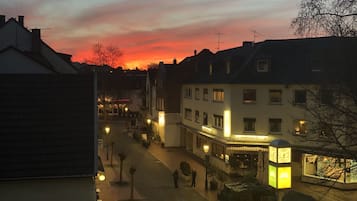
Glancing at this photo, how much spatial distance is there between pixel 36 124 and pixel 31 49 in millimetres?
13761

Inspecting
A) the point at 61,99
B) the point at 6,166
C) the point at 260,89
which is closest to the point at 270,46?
the point at 260,89

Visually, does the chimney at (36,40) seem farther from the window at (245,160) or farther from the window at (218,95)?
the window at (245,160)

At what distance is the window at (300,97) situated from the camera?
104 ft

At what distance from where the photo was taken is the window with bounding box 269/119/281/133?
109 feet

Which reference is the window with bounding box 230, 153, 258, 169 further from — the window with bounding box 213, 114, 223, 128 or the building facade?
the building facade

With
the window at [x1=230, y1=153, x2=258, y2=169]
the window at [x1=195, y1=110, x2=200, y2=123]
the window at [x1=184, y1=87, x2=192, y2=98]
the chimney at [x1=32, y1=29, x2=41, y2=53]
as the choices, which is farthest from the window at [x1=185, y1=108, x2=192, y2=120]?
the chimney at [x1=32, y1=29, x2=41, y2=53]

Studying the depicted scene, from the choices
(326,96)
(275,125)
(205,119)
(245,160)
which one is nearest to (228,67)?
(205,119)

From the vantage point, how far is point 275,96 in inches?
1315

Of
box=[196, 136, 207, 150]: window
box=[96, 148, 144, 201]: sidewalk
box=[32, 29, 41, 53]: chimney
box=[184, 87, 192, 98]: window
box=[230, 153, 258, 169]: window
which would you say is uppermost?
box=[32, 29, 41, 53]: chimney

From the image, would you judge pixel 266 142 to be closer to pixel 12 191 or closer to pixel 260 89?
pixel 260 89

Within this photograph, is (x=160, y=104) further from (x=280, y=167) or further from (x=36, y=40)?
(x=280, y=167)

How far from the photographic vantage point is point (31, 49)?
89.6 feet

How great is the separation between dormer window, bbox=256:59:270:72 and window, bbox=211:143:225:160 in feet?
22.6

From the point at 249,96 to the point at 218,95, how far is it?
3329mm
